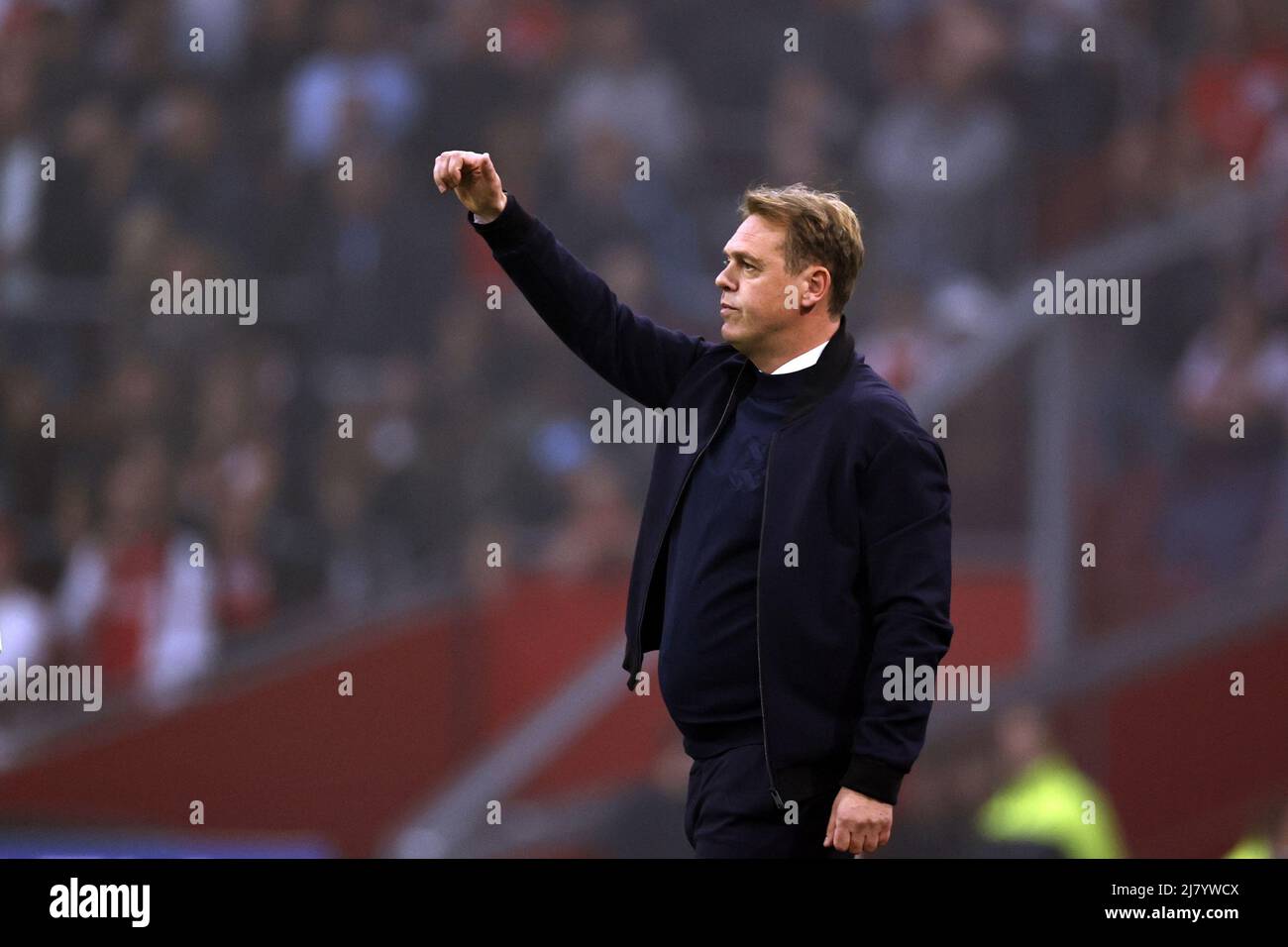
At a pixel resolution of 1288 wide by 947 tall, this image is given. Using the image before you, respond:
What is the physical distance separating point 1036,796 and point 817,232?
12.0ft

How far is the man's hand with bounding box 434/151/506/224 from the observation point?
3174 millimetres

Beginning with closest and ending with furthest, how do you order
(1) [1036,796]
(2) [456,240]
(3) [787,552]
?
(3) [787,552]
(1) [1036,796]
(2) [456,240]

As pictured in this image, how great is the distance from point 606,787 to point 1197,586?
2374mm

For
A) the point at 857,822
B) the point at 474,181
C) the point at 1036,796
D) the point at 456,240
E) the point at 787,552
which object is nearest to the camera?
the point at 857,822

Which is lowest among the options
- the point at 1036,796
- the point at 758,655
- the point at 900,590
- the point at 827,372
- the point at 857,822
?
the point at 1036,796

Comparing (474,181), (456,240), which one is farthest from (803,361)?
(456,240)

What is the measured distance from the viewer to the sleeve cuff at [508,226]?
10.8 feet

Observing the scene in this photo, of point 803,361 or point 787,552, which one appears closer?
point 787,552

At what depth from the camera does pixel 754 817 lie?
3104 mm

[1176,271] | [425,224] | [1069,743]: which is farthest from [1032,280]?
[425,224]

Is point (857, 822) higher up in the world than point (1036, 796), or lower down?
higher up

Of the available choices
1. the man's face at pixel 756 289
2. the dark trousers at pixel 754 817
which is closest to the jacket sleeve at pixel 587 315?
the man's face at pixel 756 289

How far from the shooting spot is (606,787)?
6.63 meters

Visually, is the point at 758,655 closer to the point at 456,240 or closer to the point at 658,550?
the point at 658,550
